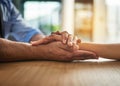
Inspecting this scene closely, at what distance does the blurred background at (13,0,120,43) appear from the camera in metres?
5.15

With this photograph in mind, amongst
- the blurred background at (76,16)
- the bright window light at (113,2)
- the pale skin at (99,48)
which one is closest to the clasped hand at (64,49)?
the pale skin at (99,48)

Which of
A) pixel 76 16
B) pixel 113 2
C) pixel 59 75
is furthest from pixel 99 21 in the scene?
pixel 59 75

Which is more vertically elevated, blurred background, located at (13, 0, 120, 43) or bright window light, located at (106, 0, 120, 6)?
bright window light, located at (106, 0, 120, 6)

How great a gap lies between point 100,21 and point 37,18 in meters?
1.27

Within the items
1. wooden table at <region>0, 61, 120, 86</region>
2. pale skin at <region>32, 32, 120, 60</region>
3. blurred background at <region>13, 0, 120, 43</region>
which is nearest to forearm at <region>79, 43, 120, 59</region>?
pale skin at <region>32, 32, 120, 60</region>

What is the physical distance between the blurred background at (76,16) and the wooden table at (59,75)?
436 centimetres

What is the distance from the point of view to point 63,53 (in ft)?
2.85

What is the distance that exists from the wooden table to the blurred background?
436 centimetres

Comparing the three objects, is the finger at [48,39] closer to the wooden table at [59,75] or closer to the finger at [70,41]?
the finger at [70,41]

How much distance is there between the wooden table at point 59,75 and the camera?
0.55 meters

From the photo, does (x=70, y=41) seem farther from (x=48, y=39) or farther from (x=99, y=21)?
(x=99, y=21)

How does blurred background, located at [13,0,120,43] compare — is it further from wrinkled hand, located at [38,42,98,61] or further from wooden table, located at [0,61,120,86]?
wooden table, located at [0,61,120,86]

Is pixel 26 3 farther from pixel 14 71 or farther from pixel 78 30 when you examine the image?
pixel 14 71

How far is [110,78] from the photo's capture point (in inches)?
23.6
